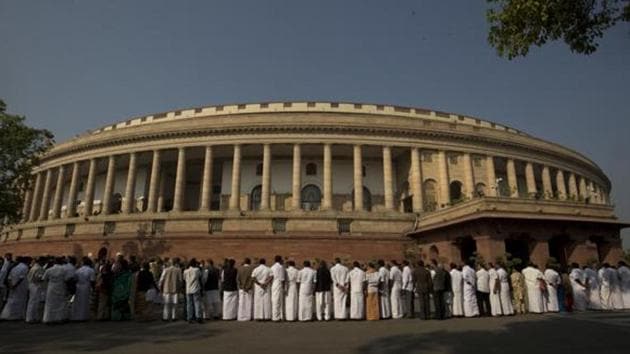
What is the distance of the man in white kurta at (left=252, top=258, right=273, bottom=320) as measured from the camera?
1312 cm

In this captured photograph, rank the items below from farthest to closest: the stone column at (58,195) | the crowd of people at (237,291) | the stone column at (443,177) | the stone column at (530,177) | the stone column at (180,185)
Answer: the stone column at (58,195), the stone column at (530,177), the stone column at (443,177), the stone column at (180,185), the crowd of people at (237,291)

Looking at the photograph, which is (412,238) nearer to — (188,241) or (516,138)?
(188,241)

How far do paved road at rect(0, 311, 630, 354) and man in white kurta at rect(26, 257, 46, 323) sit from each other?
0.46 m

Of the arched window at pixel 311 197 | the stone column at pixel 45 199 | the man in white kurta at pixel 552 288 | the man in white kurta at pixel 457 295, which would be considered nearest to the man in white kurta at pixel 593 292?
the man in white kurta at pixel 552 288

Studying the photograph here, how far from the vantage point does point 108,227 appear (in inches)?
1206

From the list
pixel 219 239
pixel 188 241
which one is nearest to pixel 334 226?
pixel 219 239

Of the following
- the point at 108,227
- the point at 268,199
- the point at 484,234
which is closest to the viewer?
the point at 484,234

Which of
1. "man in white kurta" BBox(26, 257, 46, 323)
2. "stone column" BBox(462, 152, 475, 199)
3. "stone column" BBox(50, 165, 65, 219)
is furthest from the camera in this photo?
"stone column" BBox(50, 165, 65, 219)

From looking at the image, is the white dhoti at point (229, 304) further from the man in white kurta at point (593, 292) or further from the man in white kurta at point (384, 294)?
the man in white kurta at point (593, 292)

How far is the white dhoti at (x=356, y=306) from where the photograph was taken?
→ 13031 mm

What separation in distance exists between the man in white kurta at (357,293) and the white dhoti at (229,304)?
384cm

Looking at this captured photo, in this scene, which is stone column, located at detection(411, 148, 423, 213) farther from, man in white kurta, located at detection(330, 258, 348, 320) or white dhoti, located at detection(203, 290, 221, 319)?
white dhoti, located at detection(203, 290, 221, 319)

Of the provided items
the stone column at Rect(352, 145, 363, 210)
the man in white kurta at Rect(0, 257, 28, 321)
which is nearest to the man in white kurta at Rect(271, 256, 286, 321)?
the man in white kurta at Rect(0, 257, 28, 321)

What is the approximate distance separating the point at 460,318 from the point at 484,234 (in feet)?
28.1
